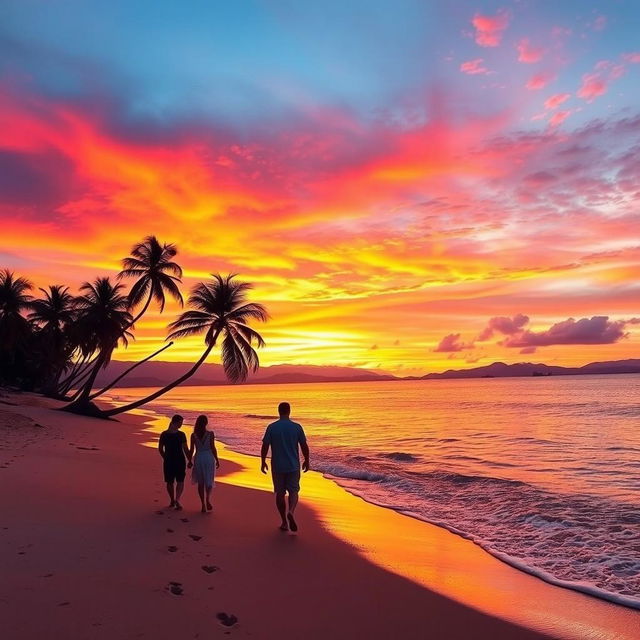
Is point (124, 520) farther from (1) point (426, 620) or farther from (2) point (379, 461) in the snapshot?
(2) point (379, 461)

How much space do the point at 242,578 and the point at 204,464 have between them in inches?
135

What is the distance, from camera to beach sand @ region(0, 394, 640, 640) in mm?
4738

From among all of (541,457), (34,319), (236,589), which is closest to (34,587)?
(236,589)

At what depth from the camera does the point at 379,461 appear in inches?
778

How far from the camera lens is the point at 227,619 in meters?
4.83

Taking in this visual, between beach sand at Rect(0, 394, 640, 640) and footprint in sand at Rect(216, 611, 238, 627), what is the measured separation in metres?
0.02

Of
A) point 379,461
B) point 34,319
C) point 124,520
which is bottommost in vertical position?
point 379,461

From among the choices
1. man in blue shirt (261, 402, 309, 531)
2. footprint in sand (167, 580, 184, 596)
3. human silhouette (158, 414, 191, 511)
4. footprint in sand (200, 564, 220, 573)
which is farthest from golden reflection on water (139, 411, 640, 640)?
footprint in sand (167, 580, 184, 596)

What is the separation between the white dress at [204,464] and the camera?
30.0 feet

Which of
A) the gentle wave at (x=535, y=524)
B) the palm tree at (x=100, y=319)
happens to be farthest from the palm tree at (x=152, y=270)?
the gentle wave at (x=535, y=524)

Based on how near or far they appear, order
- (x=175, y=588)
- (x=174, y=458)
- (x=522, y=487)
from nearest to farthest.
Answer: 1. (x=175, y=588)
2. (x=174, y=458)
3. (x=522, y=487)

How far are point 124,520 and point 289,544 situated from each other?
247 cm

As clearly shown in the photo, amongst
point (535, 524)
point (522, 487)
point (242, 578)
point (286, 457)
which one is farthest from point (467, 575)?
point (522, 487)

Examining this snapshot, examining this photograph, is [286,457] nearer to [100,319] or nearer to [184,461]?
[184,461]
